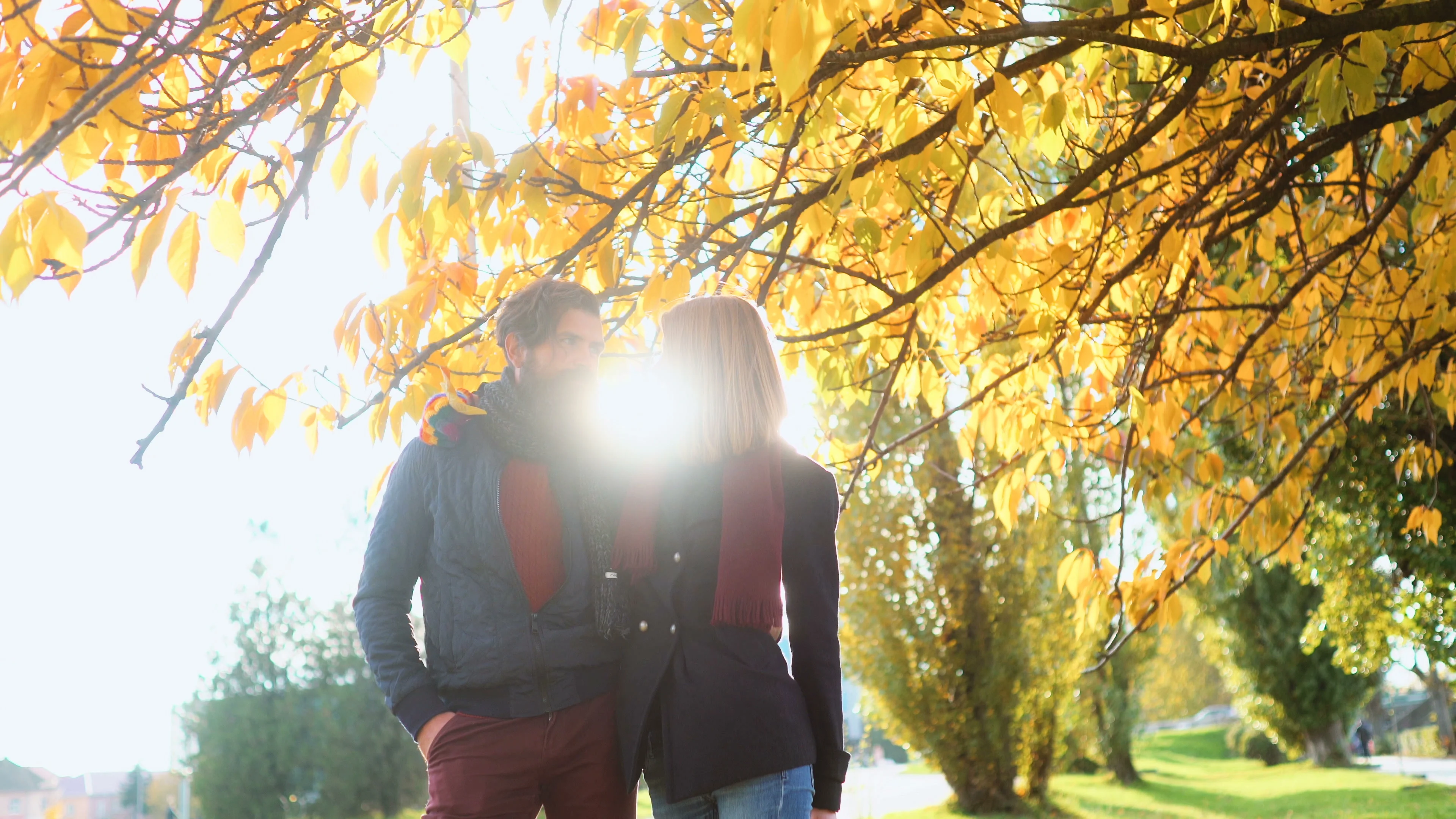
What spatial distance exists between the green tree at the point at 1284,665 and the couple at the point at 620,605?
1811cm

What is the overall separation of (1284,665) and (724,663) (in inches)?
801

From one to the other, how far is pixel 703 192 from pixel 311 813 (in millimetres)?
18374

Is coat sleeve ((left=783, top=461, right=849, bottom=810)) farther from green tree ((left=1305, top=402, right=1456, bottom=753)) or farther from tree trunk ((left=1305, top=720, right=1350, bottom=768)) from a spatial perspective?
tree trunk ((left=1305, top=720, right=1350, bottom=768))

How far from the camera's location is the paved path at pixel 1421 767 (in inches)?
704

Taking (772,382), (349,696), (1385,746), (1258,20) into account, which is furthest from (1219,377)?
(1385,746)

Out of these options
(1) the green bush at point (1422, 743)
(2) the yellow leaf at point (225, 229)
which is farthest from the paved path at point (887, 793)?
(1) the green bush at point (1422, 743)

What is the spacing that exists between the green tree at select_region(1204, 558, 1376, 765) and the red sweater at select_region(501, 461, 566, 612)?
59.7ft

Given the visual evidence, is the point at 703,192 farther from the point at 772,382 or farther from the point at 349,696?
the point at 349,696

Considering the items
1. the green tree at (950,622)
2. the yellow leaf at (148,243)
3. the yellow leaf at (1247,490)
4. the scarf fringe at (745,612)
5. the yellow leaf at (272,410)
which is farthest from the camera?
the green tree at (950,622)

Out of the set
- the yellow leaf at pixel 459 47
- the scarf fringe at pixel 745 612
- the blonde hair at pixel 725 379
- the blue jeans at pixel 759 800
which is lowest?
the blue jeans at pixel 759 800

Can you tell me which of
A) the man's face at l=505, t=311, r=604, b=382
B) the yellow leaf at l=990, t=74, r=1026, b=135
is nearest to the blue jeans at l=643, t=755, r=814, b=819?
the man's face at l=505, t=311, r=604, b=382

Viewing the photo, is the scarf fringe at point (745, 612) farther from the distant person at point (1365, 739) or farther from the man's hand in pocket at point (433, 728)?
the distant person at point (1365, 739)

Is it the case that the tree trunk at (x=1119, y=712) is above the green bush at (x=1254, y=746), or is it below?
above

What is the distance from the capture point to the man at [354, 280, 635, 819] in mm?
2000
